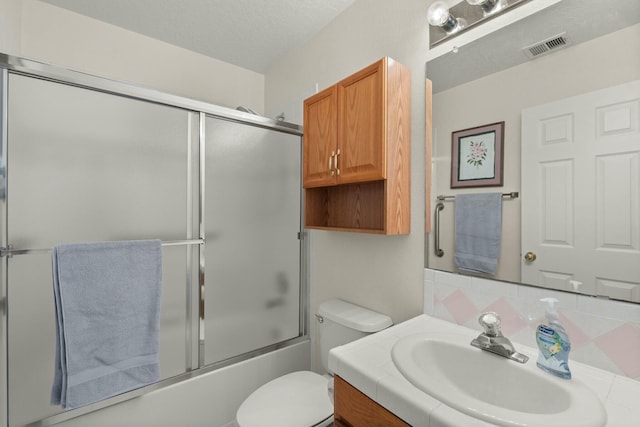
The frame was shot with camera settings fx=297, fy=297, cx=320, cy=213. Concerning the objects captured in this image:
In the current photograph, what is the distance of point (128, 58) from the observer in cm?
189

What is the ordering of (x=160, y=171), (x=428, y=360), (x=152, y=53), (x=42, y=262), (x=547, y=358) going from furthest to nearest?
(x=152, y=53) < (x=160, y=171) < (x=42, y=262) < (x=428, y=360) < (x=547, y=358)

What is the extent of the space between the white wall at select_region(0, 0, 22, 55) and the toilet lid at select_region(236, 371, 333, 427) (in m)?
1.85

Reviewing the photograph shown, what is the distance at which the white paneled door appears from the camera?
2.59ft

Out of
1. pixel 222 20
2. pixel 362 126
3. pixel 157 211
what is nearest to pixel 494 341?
pixel 362 126

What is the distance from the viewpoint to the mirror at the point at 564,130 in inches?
31.3

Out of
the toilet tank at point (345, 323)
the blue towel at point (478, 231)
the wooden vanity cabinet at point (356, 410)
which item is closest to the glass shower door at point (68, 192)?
the toilet tank at point (345, 323)

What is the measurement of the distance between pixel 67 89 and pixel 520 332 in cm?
190

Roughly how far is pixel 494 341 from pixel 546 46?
36.8 inches

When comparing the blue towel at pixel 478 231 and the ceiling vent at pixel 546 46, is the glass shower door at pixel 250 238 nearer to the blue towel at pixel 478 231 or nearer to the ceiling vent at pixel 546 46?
the blue towel at pixel 478 231

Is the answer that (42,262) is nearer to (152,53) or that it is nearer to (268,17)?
(152,53)

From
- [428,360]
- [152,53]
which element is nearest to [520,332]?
[428,360]

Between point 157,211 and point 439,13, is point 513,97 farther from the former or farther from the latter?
point 157,211

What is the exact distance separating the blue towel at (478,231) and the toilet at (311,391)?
485mm

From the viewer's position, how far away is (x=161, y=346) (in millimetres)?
1422
